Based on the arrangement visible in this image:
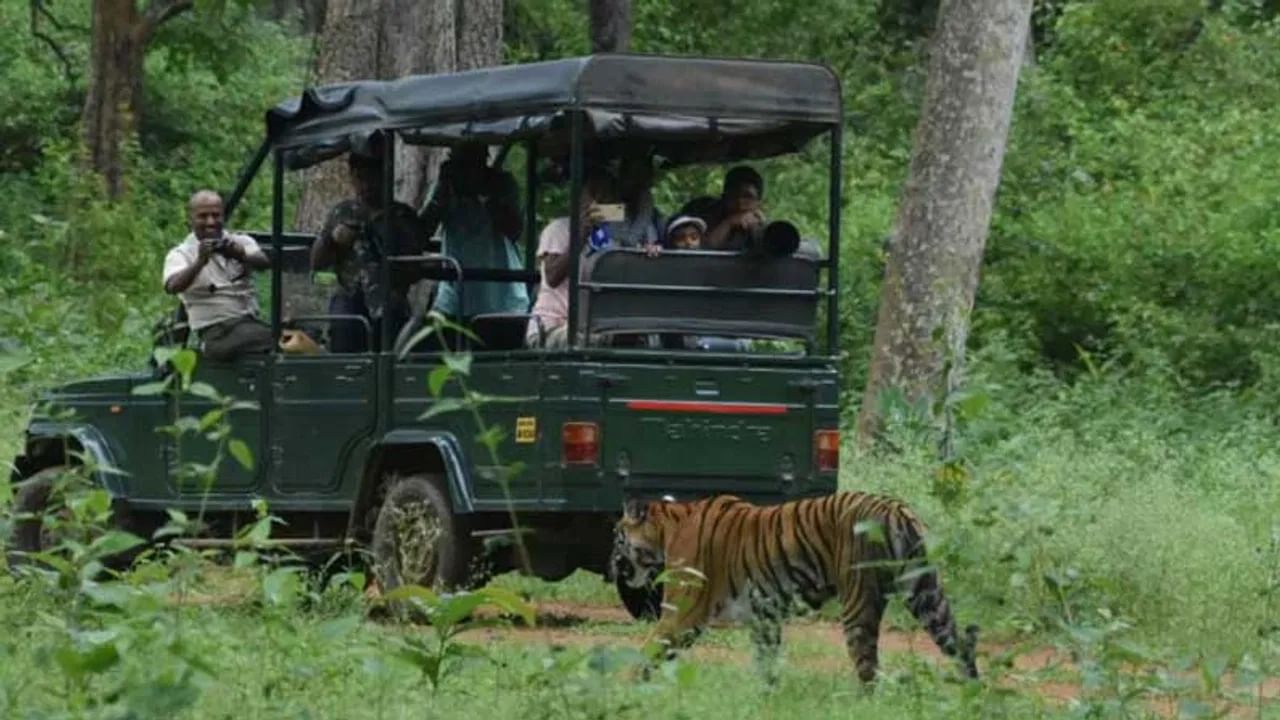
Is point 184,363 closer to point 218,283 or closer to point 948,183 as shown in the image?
point 218,283

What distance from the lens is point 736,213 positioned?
14523 millimetres

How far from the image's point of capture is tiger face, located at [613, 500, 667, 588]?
12727 millimetres

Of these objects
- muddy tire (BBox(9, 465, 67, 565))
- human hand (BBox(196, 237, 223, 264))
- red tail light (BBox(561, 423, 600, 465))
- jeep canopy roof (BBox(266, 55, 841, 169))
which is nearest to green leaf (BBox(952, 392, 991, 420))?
red tail light (BBox(561, 423, 600, 465))

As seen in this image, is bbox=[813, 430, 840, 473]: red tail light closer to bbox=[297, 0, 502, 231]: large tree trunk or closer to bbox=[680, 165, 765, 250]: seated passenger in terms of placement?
bbox=[680, 165, 765, 250]: seated passenger

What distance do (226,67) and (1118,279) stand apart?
13.2 meters

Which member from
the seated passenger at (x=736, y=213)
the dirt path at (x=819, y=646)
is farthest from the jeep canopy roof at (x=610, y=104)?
the dirt path at (x=819, y=646)

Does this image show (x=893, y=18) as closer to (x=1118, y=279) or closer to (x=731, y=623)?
(x=1118, y=279)

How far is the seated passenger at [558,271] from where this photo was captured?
14.0 meters

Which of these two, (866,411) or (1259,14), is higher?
(1259,14)

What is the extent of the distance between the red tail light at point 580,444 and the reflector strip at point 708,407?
194mm

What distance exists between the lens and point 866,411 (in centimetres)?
2191

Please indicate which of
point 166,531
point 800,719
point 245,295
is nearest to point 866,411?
point 245,295

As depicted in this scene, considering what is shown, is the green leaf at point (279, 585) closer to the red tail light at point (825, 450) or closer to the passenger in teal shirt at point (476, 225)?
the red tail light at point (825, 450)

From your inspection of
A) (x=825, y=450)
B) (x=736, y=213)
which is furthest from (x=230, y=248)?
(x=825, y=450)
